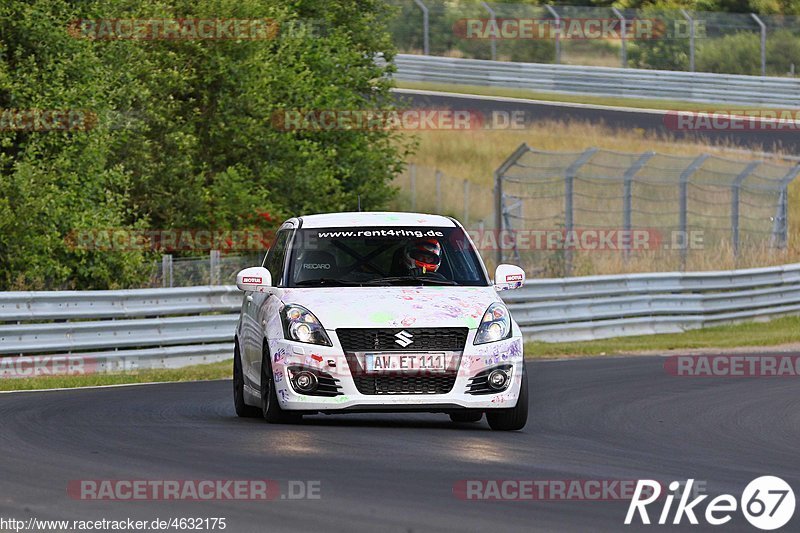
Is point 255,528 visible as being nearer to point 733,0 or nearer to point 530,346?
point 530,346

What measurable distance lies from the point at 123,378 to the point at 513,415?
7.23 m

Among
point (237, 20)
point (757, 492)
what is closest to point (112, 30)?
point (237, 20)

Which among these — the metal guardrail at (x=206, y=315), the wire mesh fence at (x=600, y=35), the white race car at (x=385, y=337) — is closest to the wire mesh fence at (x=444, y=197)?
the wire mesh fence at (x=600, y=35)

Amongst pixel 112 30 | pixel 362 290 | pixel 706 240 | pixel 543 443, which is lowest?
pixel 706 240

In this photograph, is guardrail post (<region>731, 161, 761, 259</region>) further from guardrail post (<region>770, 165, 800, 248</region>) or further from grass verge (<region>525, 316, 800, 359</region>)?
grass verge (<region>525, 316, 800, 359</region>)

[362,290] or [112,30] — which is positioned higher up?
[112,30]

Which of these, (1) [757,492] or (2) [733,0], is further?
(2) [733,0]

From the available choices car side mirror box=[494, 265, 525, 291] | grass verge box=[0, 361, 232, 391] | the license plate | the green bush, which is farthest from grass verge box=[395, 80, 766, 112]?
the license plate

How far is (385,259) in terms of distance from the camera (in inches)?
480

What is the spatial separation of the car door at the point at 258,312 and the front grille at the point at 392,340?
2.77 feet

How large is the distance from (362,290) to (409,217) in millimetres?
1212

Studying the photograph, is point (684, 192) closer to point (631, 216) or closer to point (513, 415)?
point (631, 216)

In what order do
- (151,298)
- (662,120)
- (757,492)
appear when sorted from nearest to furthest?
(757,492) → (151,298) → (662,120)

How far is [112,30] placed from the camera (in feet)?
83.0
